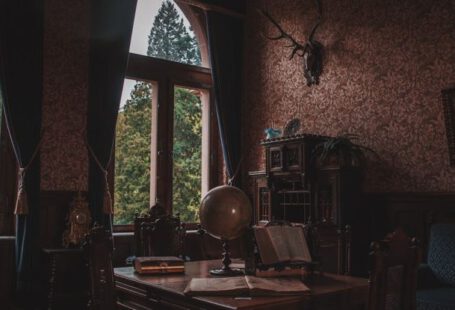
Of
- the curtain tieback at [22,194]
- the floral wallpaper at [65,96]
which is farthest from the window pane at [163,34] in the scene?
the curtain tieback at [22,194]

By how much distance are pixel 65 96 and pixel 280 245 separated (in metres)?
3.80

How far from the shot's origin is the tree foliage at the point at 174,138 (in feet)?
20.4

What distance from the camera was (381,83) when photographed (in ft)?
17.5

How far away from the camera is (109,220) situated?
5.66 metres

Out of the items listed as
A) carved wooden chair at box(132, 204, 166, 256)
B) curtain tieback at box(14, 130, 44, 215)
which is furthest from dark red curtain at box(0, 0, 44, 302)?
carved wooden chair at box(132, 204, 166, 256)

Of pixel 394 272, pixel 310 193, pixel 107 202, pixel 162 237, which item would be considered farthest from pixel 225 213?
pixel 107 202

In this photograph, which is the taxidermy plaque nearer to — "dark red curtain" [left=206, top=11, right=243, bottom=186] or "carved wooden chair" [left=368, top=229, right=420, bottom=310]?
"dark red curtain" [left=206, top=11, right=243, bottom=186]

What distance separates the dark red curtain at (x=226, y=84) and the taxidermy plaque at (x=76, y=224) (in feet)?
7.05

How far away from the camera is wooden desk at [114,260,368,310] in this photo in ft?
6.88

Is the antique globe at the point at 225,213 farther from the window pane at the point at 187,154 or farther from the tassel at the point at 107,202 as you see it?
the window pane at the point at 187,154

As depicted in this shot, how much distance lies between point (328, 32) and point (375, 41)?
0.71 meters

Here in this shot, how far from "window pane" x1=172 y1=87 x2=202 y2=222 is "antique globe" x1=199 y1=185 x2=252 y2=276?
3.95 m

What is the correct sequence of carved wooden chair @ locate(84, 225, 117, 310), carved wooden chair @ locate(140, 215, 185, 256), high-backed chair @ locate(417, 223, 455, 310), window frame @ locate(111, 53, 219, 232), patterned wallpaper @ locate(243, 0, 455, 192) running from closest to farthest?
carved wooden chair @ locate(84, 225, 117, 310), carved wooden chair @ locate(140, 215, 185, 256), high-backed chair @ locate(417, 223, 455, 310), patterned wallpaper @ locate(243, 0, 455, 192), window frame @ locate(111, 53, 219, 232)

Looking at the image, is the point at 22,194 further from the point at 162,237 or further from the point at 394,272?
the point at 394,272
